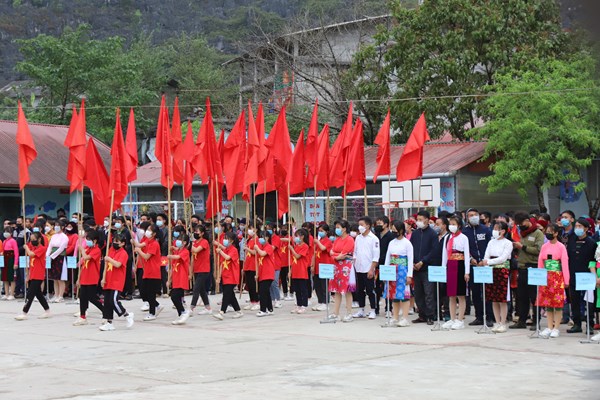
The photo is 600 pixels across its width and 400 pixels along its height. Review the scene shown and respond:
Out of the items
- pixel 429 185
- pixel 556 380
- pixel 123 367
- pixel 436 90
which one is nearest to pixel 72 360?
pixel 123 367

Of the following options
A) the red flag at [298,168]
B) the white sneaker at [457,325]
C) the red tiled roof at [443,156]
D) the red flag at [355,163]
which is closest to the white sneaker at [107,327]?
the white sneaker at [457,325]

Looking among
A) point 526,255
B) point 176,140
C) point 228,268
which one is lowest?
point 228,268

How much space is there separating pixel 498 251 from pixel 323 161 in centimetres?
685

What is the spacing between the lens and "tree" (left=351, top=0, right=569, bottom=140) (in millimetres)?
27625

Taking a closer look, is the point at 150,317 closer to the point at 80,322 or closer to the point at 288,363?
the point at 80,322

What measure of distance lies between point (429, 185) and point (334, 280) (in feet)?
25.0

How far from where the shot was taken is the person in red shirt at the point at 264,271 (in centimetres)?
1548

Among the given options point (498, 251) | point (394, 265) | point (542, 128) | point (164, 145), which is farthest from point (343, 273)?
point (542, 128)

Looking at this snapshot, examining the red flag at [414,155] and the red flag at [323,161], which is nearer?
the red flag at [414,155]

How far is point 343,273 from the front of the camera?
14648 millimetres

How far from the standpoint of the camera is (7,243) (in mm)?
20312

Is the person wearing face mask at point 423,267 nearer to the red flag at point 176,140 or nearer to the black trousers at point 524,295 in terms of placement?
the black trousers at point 524,295

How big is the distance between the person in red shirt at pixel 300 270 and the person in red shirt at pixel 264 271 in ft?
2.14

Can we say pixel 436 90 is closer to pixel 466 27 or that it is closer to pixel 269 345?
pixel 466 27
